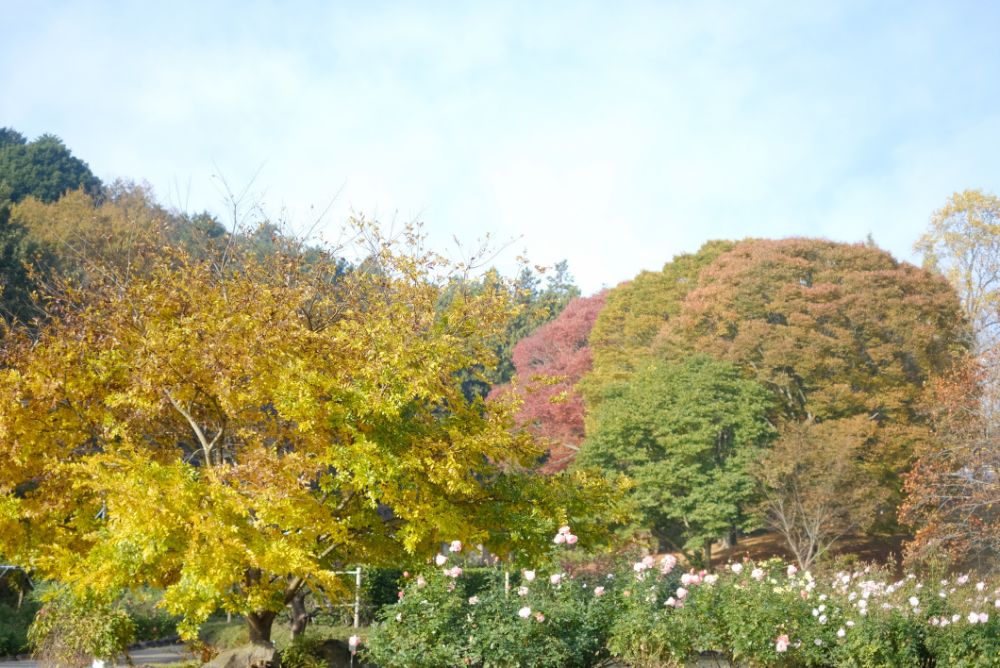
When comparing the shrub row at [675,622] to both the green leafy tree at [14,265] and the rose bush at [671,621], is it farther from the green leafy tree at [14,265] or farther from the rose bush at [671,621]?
the green leafy tree at [14,265]

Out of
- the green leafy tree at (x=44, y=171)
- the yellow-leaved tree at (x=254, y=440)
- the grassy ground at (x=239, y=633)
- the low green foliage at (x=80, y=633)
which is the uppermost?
the green leafy tree at (x=44, y=171)

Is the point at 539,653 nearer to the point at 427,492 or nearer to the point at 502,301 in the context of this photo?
the point at 427,492

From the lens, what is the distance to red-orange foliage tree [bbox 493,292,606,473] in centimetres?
3391

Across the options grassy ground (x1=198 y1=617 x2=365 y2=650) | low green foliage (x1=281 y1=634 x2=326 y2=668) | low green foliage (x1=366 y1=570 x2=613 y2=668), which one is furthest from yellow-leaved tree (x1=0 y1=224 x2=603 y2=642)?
grassy ground (x1=198 y1=617 x2=365 y2=650)

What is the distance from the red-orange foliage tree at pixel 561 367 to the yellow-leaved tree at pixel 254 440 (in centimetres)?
2162

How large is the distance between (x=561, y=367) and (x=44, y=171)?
25.2m

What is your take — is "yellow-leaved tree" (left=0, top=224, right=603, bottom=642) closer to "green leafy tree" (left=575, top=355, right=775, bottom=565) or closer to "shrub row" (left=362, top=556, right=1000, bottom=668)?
"shrub row" (left=362, top=556, right=1000, bottom=668)

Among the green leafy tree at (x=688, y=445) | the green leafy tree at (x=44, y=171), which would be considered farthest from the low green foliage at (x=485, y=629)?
the green leafy tree at (x=44, y=171)

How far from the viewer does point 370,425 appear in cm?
915

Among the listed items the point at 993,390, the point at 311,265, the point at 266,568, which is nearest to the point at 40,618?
the point at 266,568

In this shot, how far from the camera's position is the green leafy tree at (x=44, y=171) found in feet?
134

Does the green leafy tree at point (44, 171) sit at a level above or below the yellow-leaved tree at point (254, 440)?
above

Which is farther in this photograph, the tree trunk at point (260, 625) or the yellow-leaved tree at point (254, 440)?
the tree trunk at point (260, 625)

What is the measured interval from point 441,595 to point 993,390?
15.8 meters
